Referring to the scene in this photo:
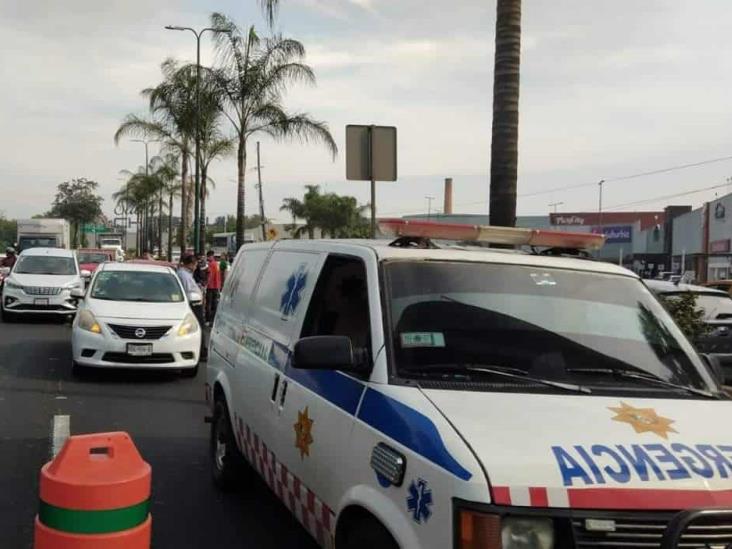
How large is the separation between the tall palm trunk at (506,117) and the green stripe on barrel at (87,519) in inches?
292

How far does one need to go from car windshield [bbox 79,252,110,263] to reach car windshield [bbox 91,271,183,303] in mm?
18484

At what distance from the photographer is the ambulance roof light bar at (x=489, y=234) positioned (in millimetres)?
4098

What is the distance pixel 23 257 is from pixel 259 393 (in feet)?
51.4

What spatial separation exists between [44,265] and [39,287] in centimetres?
112

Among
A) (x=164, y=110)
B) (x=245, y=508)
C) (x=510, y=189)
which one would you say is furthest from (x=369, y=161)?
(x=164, y=110)

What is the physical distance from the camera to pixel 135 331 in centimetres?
1048

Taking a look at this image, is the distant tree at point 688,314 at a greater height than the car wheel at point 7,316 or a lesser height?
greater

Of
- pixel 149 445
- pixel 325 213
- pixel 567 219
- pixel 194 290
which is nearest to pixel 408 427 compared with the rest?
pixel 149 445

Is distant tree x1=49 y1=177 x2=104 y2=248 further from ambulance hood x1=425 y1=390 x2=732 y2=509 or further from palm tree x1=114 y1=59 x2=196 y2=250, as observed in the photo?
ambulance hood x1=425 y1=390 x2=732 y2=509

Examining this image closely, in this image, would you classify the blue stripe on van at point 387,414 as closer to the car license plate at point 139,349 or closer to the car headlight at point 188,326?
the car license plate at point 139,349

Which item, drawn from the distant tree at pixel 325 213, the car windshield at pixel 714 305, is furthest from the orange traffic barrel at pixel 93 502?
the distant tree at pixel 325 213

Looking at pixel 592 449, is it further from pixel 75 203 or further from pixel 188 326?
pixel 75 203

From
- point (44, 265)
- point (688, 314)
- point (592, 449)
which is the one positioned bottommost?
point (688, 314)

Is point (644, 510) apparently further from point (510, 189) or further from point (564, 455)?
point (510, 189)
